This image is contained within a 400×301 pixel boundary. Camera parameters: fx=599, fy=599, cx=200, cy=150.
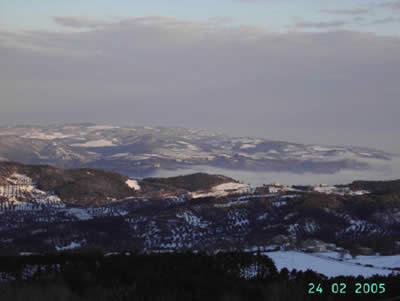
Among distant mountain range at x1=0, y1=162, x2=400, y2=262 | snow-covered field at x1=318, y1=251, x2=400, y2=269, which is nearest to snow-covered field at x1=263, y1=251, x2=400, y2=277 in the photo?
snow-covered field at x1=318, y1=251, x2=400, y2=269

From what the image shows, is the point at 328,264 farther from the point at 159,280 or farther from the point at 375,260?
the point at 159,280

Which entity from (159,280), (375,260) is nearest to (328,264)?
(375,260)

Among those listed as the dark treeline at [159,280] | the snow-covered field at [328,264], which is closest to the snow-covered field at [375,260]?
the snow-covered field at [328,264]

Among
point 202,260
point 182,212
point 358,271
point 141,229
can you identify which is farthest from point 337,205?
point 202,260

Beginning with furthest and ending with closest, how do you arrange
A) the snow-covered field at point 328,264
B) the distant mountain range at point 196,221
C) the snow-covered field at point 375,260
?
1. the distant mountain range at point 196,221
2. the snow-covered field at point 375,260
3. the snow-covered field at point 328,264

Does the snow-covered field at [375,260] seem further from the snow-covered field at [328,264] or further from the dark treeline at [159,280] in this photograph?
the dark treeline at [159,280]

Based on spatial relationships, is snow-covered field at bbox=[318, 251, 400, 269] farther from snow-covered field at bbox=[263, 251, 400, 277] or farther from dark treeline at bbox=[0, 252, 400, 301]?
dark treeline at bbox=[0, 252, 400, 301]

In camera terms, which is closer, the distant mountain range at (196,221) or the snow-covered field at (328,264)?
the snow-covered field at (328,264)
